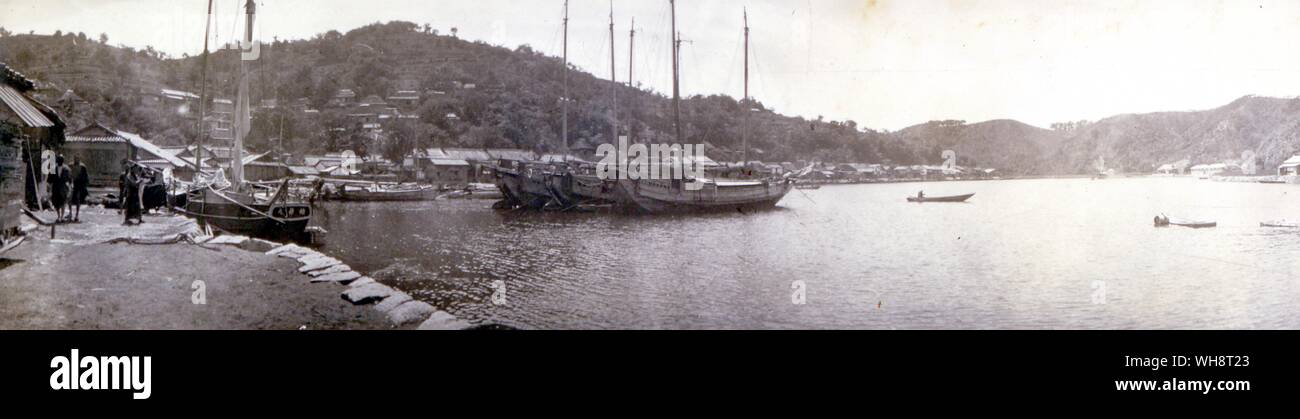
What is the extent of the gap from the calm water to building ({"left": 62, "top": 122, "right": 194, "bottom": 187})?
2.77 meters

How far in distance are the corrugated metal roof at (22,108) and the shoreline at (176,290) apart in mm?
974

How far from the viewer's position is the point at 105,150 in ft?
28.0

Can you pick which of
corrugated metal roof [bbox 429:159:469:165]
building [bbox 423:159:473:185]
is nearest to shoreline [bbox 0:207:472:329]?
corrugated metal roof [bbox 429:159:469:165]

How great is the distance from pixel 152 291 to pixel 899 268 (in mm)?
6680

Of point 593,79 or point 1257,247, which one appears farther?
point 593,79

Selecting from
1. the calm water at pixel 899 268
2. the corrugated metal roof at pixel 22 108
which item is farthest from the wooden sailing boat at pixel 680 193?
the corrugated metal roof at pixel 22 108

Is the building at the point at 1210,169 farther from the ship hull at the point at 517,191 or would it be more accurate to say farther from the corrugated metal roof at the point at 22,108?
the ship hull at the point at 517,191

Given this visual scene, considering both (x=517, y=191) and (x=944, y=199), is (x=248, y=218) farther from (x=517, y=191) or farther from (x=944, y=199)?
(x=944, y=199)

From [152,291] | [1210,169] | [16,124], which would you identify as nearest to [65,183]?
[16,124]

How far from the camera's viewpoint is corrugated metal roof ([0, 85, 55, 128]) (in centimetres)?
511

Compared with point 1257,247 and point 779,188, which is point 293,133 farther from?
point 1257,247
